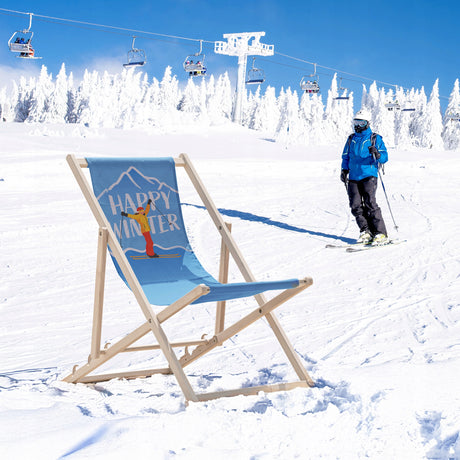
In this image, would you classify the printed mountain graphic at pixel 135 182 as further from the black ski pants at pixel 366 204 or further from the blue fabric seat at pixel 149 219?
the black ski pants at pixel 366 204

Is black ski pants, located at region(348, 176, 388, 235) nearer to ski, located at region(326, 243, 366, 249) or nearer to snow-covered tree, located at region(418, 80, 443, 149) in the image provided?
ski, located at region(326, 243, 366, 249)

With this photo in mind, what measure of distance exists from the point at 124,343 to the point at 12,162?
13.8 m

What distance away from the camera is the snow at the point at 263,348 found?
227 centimetres

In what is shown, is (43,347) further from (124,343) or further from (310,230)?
(310,230)

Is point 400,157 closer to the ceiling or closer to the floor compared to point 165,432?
closer to the ceiling

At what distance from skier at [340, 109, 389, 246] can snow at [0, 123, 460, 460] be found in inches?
17.3

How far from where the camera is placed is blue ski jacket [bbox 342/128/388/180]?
7.16m

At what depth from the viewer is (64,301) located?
5.23m

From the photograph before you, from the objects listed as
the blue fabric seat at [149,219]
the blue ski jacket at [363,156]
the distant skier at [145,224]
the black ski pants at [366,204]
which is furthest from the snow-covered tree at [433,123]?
the distant skier at [145,224]

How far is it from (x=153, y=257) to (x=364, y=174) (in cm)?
427

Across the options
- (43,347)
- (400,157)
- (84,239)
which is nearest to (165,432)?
(43,347)

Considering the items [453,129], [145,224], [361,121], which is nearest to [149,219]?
[145,224]

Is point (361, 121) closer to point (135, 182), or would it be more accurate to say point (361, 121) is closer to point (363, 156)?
point (363, 156)

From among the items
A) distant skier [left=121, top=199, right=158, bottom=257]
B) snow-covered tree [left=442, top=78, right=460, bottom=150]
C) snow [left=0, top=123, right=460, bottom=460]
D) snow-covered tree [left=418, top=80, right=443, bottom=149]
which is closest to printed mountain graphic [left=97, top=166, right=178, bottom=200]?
distant skier [left=121, top=199, right=158, bottom=257]
